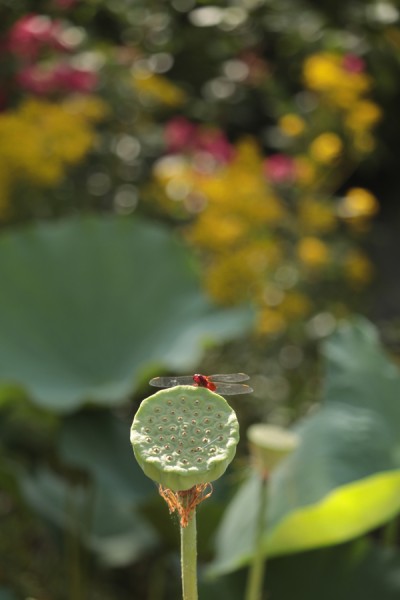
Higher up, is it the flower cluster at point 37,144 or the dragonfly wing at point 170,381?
the dragonfly wing at point 170,381

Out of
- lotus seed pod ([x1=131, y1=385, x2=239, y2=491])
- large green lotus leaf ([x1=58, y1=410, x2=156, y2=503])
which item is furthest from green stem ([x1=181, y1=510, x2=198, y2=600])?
large green lotus leaf ([x1=58, y1=410, x2=156, y2=503])

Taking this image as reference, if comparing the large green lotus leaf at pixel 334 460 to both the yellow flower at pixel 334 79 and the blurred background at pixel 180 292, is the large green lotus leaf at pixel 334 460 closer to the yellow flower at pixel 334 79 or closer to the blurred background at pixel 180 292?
the blurred background at pixel 180 292

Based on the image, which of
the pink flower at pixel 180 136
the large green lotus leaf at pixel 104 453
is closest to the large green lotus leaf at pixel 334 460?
the large green lotus leaf at pixel 104 453

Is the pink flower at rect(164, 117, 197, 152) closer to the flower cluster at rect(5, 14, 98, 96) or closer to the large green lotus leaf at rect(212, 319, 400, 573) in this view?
the flower cluster at rect(5, 14, 98, 96)

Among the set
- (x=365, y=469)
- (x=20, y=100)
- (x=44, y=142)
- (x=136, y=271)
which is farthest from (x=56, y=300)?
(x=365, y=469)

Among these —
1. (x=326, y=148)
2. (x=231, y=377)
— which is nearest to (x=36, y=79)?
(x=326, y=148)
